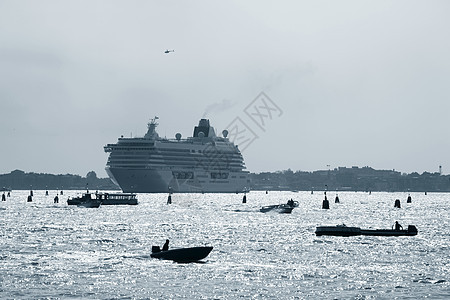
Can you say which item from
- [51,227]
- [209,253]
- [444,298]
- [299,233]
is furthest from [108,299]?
[51,227]

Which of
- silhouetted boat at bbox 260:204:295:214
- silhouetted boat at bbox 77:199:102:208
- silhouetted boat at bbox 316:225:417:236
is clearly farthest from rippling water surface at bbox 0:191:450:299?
silhouetted boat at bbox 77:199:102:208

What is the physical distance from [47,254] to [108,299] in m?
21.8

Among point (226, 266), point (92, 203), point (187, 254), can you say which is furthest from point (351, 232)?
point (92, 203)

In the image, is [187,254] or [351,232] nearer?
[187,254]

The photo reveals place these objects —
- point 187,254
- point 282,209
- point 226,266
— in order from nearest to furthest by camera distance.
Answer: point 226,266 < point 187,254 < point 282,209

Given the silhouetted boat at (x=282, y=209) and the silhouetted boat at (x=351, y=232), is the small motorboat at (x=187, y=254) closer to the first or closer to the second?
the silhouetted boat at (x=351, y=232)

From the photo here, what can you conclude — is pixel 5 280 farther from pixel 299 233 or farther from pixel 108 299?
pixel 299 233

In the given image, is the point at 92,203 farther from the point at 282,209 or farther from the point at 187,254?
the point at 187,254

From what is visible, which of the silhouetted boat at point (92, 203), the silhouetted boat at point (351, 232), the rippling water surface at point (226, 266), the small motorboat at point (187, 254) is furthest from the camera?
the silhouetted boat at point (92, 203)

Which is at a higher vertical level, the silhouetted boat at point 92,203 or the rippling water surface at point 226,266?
the silhouetted boat at point 92,203

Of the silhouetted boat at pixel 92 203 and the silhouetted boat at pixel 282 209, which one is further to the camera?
the silhouetted boat at pixel 92 203

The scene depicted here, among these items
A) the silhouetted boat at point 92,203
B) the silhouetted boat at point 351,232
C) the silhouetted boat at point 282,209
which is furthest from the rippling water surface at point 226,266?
the silhouetted boat at point 92,203

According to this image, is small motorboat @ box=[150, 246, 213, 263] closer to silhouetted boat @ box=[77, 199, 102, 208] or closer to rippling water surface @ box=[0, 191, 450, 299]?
rippling water surface @ box=[0, 191, 450, 299]

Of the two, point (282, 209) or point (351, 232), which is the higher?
point (282, 209)
